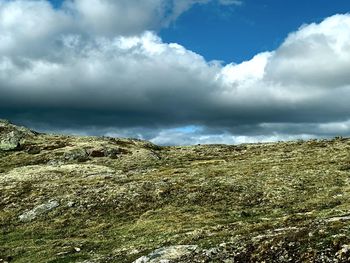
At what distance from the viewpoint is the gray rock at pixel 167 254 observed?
28.1m

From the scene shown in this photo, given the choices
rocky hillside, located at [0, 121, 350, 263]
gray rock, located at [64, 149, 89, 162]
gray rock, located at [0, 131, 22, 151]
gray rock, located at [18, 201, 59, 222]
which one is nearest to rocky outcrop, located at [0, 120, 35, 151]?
gray rock, located at [0, 131, 22, 151]

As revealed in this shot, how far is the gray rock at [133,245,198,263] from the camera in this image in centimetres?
2814

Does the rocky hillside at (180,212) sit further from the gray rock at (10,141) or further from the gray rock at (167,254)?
the gray rock at (10,141)

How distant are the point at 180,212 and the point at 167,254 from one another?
20.7m

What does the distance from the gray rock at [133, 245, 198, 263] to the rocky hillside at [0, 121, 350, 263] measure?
2.6 inches

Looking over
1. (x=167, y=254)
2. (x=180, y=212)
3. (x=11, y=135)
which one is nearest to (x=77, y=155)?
(x=11, y=135)

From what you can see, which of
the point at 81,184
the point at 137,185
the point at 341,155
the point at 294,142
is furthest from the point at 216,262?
the point at 294,142

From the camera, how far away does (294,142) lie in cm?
11412

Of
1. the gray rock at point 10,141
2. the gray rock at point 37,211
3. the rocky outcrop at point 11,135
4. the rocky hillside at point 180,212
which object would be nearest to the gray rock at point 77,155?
the rocky hillside at point 180,212

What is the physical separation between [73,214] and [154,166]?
35425 millimetres

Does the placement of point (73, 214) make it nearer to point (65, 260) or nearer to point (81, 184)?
point (81, 184)

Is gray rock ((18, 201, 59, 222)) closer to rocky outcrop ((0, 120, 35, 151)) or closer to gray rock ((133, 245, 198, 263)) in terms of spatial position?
→ gray rock ((133, 245, 198, 263))

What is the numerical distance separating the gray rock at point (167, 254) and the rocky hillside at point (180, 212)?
7cm

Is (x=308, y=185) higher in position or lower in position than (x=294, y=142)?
lower
